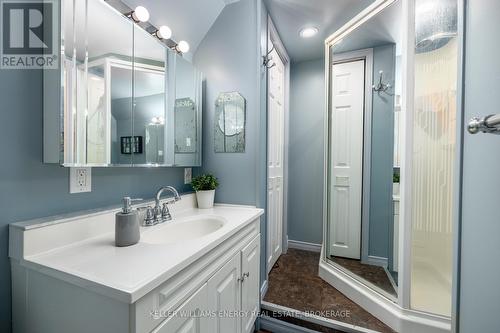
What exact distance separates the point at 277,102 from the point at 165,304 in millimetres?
1976

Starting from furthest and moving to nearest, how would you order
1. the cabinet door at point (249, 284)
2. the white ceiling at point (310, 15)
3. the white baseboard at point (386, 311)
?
the white ceiling at point (310, 15) → the white baseboard at point (386, 311) → the cabinet door at point (249, 284)

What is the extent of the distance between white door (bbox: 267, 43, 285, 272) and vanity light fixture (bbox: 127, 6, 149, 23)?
1.08 meters

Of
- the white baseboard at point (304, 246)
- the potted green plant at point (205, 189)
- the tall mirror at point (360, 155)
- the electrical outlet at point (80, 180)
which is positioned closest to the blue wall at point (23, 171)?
the electrical outlet at point (80, 180)

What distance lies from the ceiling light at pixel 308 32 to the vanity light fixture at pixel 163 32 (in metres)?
1.30

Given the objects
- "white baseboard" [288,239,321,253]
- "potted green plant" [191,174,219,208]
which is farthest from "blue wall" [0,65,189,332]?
"white baseboard" [288,239,321,253]

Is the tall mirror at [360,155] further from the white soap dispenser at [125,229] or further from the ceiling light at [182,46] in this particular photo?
the white soap dispenser at [125,229]

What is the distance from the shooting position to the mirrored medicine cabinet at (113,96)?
0.78 metres

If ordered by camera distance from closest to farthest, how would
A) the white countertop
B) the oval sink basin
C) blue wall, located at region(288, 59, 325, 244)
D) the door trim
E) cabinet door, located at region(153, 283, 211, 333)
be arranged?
the white countertop < cabinet door, located at region(153, 283, 211, 333) < the oval sink basin < the door trim < blue wall, located at region(288, 59, 325, 244)

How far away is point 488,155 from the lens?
1.95ft

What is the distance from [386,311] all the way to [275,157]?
4.72 feet

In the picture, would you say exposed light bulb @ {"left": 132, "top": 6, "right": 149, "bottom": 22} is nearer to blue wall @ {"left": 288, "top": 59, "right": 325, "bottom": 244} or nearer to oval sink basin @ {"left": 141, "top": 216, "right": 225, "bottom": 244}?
oval sink basin @ {"left": 141, "top": 216, "right": 225, "bottom": 244}

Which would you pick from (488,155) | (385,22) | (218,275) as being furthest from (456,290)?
(385,22)

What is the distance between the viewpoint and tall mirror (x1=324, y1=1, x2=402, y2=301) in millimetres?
1938

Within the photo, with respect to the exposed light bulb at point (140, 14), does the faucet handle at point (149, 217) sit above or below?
below
